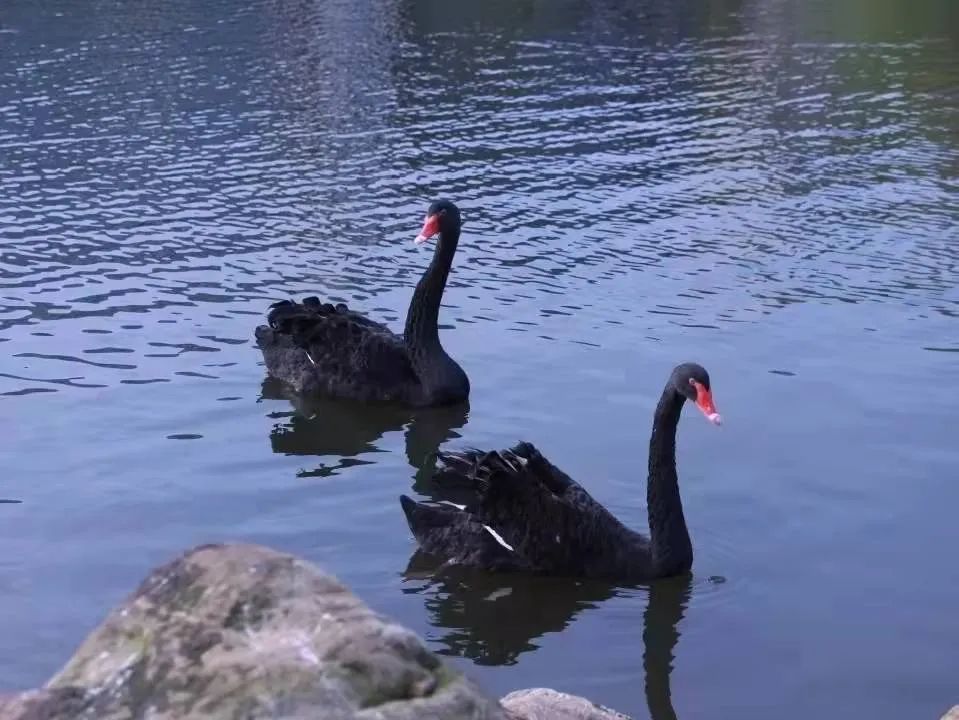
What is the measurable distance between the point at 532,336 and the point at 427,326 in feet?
4.39

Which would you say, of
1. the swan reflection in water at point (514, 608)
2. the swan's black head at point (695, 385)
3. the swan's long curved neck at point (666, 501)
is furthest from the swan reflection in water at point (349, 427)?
the swan's black head at point (695, 385)

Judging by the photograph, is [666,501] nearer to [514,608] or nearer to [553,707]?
[514,608]

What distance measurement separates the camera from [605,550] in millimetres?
8273

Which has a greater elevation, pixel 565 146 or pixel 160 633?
pixel 160 633

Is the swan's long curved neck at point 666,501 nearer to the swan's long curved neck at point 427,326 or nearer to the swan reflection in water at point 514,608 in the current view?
the swan reflection in water at point 514,608

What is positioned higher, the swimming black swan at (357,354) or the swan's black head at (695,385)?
the swan's black head at (695,385)

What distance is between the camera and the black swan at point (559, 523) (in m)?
8.23

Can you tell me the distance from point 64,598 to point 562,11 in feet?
87.2

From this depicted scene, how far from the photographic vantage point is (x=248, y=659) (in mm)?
3377

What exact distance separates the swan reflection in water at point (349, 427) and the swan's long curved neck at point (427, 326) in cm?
34

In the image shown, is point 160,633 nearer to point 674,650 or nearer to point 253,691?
point 253,691

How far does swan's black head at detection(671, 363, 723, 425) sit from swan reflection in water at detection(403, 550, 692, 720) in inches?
37.9

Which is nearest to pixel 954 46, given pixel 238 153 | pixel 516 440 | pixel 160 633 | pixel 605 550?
pixel 238 153

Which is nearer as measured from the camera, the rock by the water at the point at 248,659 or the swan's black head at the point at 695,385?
the rock by the water at the point at 248,659
